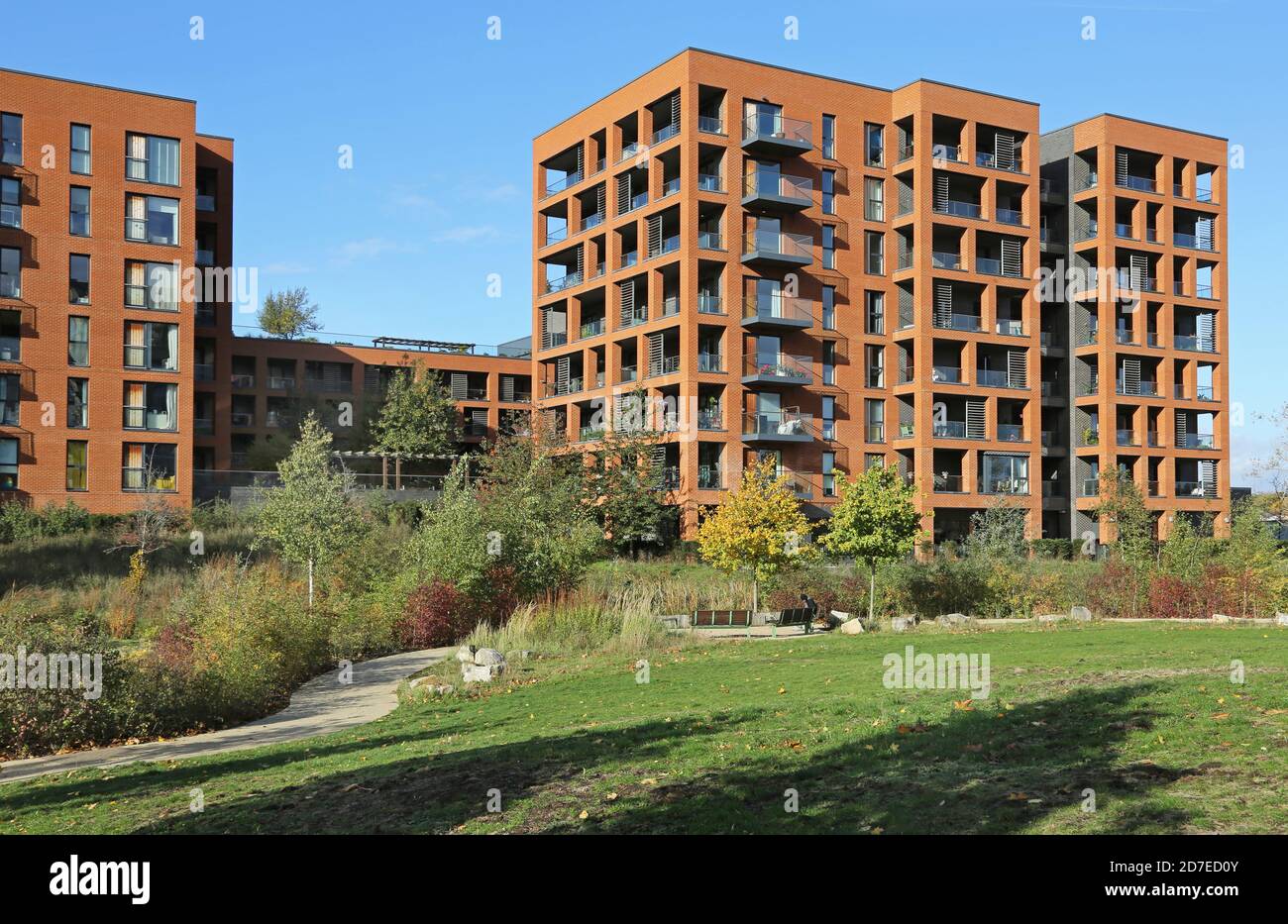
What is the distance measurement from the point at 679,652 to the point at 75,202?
3860cm

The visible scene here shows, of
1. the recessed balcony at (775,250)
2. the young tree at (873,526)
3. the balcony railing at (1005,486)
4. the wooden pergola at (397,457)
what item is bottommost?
the young tree at (873,526)

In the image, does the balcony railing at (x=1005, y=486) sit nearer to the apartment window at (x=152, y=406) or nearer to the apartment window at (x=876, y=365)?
the apartment window at (x=876, y=365)

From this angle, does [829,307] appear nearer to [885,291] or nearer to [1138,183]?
[885,291]

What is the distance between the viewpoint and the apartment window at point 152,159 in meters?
48.5

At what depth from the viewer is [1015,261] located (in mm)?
57531

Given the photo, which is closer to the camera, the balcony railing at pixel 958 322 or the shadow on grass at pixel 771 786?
the shadow on grass at pixel 771 786

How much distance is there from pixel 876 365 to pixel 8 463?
38484 millimetres

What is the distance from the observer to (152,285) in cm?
4878

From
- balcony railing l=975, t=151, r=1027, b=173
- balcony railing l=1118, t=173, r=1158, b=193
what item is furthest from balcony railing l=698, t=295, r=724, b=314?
balcony railing l=1118, t=173, r=1158, b=193

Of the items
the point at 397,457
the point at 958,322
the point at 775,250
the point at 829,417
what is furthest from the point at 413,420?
the point at 958,322

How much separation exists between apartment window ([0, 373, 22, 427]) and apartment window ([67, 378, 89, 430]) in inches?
72.5

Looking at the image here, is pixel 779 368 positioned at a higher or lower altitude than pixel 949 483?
higher

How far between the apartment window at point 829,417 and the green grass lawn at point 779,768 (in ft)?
128

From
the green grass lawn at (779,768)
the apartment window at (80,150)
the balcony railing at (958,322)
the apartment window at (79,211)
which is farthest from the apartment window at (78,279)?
the green grass lawn at (779,768)
